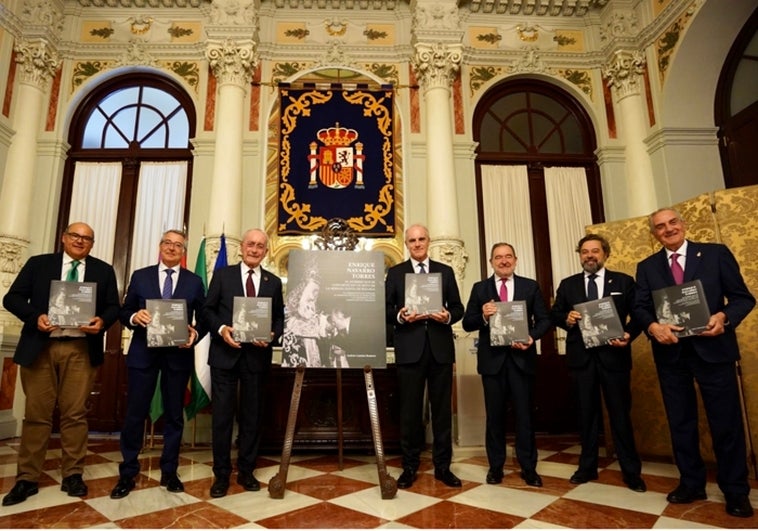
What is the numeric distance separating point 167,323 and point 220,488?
92cm

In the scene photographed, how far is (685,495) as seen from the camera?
95.7 inches

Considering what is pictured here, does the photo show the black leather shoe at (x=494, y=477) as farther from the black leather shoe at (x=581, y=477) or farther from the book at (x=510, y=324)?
the book at (x=510, y=324)

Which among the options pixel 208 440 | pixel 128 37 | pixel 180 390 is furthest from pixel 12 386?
pixel 128 37

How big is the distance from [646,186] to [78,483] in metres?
5.76

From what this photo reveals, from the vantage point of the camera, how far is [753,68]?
5008 millimetres

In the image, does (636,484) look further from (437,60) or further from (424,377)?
(437,60)

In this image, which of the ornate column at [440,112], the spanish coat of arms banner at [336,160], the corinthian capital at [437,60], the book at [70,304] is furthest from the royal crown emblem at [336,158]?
the book at [70,304]

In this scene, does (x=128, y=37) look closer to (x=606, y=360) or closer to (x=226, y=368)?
(x=226, y=368)

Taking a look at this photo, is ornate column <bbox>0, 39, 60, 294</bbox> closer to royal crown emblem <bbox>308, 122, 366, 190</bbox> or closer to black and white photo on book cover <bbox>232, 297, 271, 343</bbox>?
royal crown emblem <bbox>308, 122, 366, 190</bbox>

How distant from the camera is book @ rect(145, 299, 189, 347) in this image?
266cm

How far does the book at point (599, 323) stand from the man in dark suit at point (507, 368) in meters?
0.22

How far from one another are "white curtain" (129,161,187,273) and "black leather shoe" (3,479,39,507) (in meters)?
3.14

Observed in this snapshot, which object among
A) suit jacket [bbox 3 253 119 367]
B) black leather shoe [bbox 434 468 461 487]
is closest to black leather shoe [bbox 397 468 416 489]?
black leather shoe [bbox 434 468 461 487]

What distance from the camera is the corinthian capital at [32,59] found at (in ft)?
17.5
